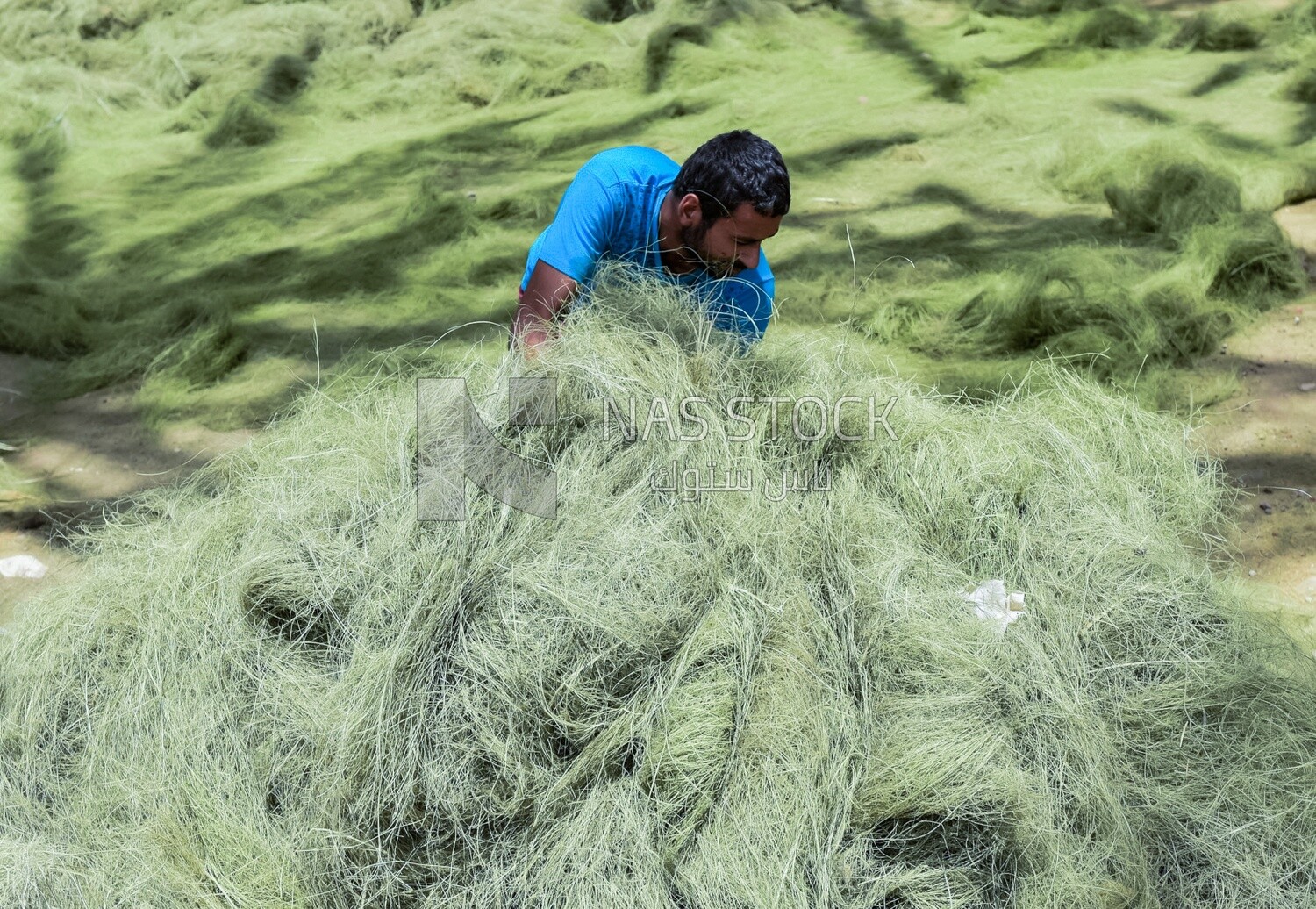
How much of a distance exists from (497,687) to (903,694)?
2.17 ft

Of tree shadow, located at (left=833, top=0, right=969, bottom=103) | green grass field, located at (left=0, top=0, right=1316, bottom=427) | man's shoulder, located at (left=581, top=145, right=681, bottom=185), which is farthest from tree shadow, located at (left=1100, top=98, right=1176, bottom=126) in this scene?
man's shoulder, located at (left=581, top=145, right=681, bottom=185)

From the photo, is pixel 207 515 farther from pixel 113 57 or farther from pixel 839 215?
pixel 113 57

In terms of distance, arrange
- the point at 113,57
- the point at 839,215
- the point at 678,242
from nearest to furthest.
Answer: the point at 678,242
the point at 839,215
the point at 113,57

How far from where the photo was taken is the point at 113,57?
6.93 m

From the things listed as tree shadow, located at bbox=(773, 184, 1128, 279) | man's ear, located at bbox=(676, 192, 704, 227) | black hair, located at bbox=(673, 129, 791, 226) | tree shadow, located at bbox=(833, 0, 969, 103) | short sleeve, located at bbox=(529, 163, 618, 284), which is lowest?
tree shadow, located at bbox=(833, 0, 969, 103)

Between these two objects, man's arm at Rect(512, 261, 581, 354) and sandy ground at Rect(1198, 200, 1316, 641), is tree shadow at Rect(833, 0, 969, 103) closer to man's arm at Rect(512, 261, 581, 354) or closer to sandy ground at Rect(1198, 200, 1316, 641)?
sandy ground at Rect(1198, 200, 1316, 641)

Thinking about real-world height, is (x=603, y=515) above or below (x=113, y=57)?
above

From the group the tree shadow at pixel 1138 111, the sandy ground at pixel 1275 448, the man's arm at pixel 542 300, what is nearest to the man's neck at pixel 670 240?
the man's arm at pixel 542 300

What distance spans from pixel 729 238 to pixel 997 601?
93cm

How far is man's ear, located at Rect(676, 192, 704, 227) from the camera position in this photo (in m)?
2.25

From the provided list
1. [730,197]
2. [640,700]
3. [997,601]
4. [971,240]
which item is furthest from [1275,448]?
[640,700]

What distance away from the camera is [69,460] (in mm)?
3225

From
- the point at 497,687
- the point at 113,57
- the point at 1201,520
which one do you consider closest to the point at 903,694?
the point at 497,687

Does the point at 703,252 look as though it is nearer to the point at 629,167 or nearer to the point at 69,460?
the point at 629,167
